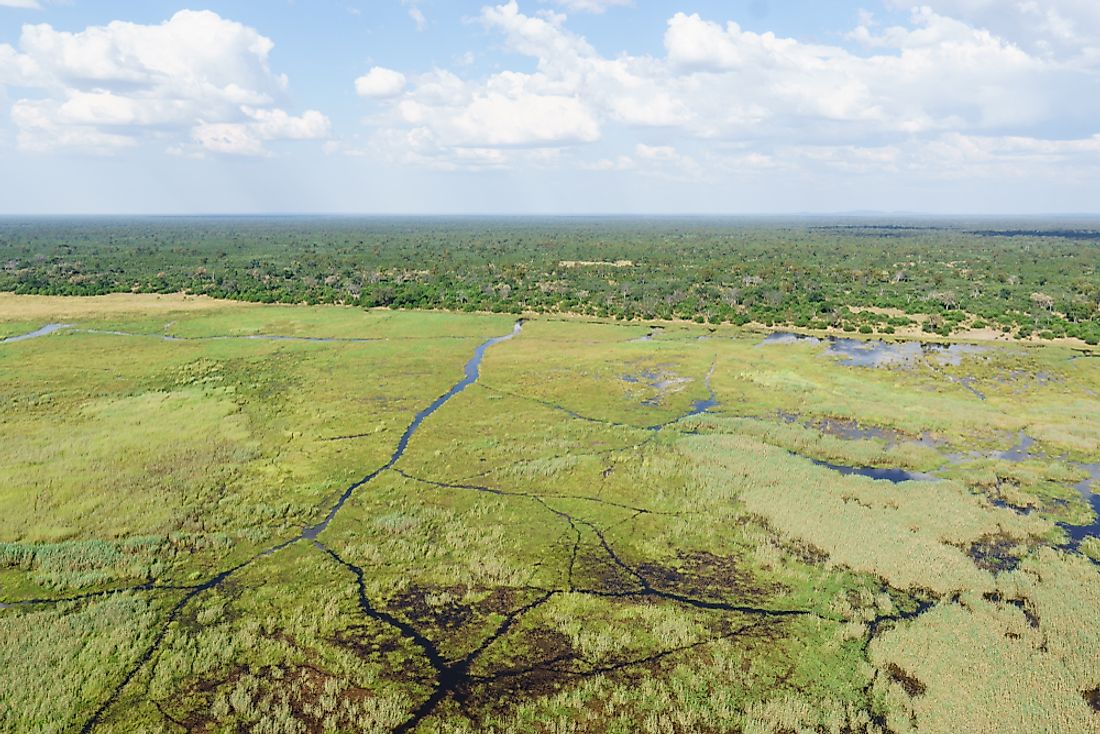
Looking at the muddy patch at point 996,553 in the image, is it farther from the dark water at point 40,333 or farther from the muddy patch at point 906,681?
the dark water at point 40,333

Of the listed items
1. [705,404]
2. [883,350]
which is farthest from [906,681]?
[883,350]

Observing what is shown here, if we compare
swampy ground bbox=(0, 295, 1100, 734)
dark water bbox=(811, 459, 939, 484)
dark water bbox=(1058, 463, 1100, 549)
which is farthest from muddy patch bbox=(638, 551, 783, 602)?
dark water bbox=(1058, 463, 1100, 549)

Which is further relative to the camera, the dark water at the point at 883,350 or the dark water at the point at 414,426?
the dark water at the point at 883,350

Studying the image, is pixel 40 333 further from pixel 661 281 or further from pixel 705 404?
pixel 661 281

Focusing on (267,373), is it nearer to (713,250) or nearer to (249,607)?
(249,607)

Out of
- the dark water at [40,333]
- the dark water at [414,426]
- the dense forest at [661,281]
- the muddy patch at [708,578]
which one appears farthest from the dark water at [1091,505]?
the dark water at [40,333]

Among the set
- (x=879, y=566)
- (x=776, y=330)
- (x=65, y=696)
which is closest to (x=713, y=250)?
(x=776, y=330)

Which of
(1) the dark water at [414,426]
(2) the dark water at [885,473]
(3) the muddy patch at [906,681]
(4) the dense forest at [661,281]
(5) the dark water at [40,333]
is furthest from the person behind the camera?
(4) the dense forest at [661,281]
